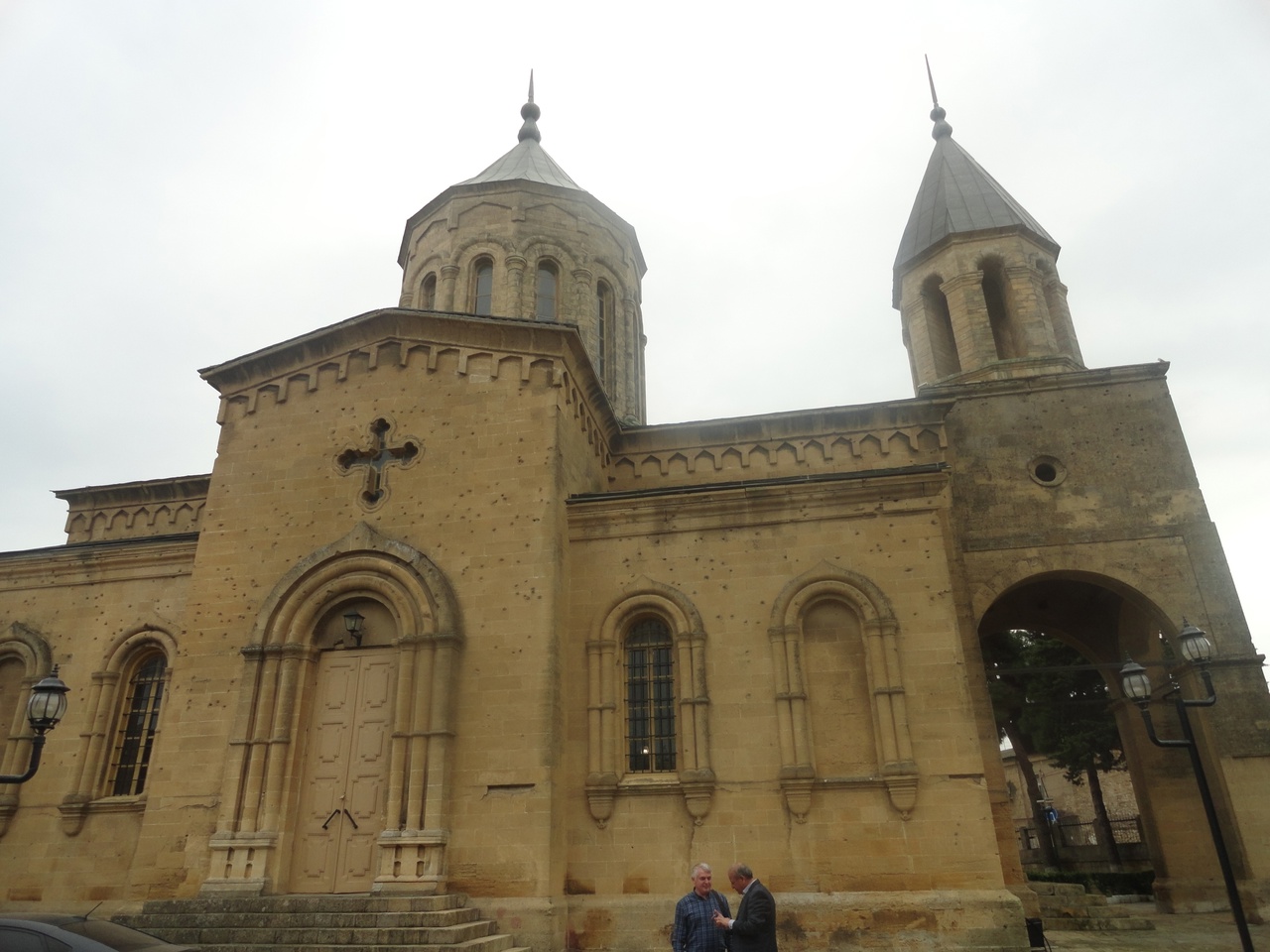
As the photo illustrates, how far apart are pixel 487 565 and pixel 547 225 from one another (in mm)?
11376

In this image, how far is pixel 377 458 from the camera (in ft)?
45.9

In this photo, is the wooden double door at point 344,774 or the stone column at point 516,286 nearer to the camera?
the wooden double door at point 344,774

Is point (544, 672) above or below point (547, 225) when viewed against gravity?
below

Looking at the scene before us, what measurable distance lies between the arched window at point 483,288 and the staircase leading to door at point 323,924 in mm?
13098

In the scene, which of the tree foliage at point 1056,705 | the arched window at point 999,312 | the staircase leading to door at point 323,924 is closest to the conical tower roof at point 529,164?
the arched window at point 999,312

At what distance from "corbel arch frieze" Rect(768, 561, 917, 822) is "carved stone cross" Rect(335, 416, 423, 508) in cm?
637

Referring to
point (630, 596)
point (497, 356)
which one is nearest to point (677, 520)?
point (630, 596)

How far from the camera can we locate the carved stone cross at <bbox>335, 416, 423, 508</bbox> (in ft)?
45.0

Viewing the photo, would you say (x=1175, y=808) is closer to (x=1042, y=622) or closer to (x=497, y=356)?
(x=1042, y=622)

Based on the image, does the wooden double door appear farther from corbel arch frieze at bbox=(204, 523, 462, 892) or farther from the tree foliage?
the tree foliage

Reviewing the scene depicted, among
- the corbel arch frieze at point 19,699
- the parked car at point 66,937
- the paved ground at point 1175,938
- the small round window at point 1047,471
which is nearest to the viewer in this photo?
the parked car at point 66,937

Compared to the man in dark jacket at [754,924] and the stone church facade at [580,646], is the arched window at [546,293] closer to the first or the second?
the stone church facade at [580,646]

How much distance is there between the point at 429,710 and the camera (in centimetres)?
1198

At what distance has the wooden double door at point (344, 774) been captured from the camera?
11.7 m
